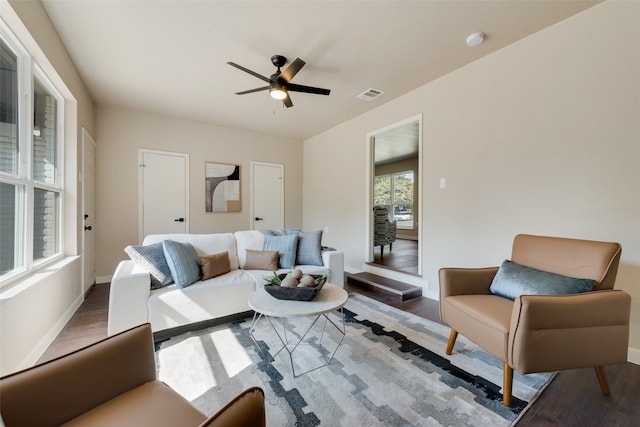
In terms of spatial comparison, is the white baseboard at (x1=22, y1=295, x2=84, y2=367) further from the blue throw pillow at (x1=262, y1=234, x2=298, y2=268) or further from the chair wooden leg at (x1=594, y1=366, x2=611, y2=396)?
the chair wooden leg at (x1=594, y1=366, x2=611, y2=396)

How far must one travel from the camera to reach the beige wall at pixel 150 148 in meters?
3.96

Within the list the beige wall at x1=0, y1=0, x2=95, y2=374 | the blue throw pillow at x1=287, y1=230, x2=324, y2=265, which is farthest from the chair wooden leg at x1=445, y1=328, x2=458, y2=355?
the beige wall at x1=0, y1=0, x2=95, y2=374

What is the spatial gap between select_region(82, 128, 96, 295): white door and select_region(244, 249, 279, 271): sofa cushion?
6.65 feet

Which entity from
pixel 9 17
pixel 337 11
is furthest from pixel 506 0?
pixel 9 17

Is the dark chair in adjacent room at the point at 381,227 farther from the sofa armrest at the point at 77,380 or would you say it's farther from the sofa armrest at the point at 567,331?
the sofa armrest at the point at 77,380

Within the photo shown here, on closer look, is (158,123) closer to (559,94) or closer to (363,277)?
(363,277)

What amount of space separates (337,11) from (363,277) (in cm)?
312

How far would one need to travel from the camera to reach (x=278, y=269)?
112 inches

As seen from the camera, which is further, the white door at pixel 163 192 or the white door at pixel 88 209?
the white door at pixel 163 192

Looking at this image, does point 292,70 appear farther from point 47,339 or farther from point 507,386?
point 47,339

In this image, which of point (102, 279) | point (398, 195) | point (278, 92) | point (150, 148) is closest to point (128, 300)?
point (278, 92)

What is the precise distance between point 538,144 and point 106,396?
3.33 metres

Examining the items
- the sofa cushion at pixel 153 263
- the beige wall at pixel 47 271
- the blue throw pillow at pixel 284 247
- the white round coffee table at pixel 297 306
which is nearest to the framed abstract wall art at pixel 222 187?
the beige wall at pixel 47 271

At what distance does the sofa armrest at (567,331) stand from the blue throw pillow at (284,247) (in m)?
2.05
